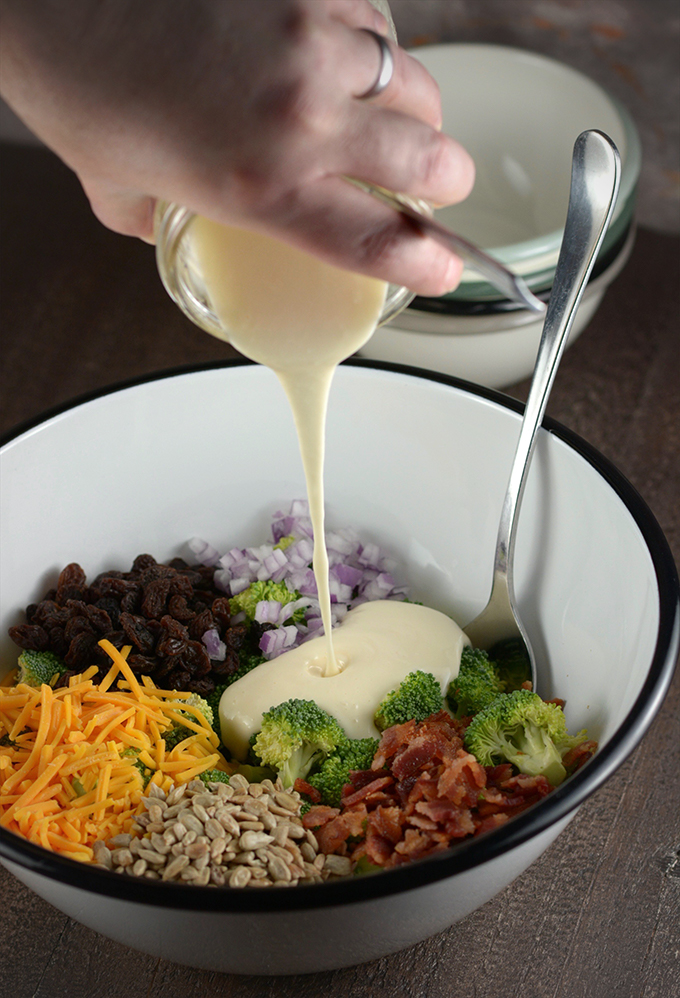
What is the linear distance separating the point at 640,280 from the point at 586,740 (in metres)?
1.64

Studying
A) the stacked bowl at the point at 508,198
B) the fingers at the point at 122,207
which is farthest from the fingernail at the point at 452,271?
the stacked bowl at the point at 508,198

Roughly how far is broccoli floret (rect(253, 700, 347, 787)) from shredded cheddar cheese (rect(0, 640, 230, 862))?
0.09m

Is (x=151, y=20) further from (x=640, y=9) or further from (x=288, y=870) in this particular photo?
(x=640, y=9)

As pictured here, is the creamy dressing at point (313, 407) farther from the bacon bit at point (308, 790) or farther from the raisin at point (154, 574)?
the raisin at point (154, 574)

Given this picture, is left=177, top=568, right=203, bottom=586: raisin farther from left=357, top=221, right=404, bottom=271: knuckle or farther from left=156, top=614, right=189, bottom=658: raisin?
left=357, top=221, right=404, bottom=271: knuckle

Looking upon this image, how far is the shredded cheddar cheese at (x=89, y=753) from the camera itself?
4.53ft

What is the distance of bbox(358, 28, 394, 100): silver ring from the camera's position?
97 cm

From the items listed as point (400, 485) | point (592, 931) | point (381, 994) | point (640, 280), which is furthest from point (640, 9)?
point (381, 994)

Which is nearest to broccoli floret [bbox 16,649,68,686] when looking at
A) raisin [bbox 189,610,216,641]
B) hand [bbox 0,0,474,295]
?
raisin [bbox 189,610,216,641]

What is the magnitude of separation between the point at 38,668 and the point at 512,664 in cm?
83

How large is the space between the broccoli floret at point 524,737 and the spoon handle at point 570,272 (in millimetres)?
259

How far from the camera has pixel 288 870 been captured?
1315 mm

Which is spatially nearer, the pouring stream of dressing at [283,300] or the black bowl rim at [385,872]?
the black bowl rim at [385,872]

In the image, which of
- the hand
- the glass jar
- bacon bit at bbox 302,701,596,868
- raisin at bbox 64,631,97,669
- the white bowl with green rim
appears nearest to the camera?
the hand
